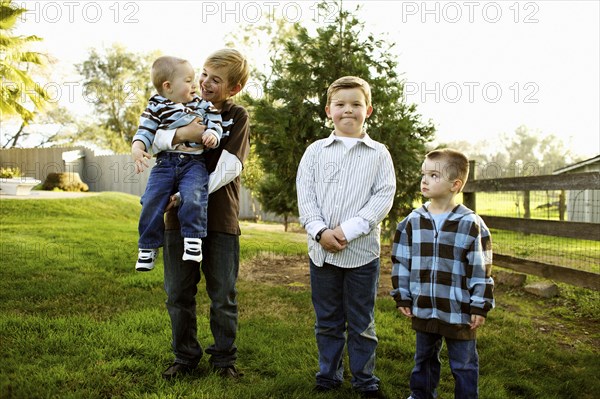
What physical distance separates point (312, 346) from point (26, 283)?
3.40 metres

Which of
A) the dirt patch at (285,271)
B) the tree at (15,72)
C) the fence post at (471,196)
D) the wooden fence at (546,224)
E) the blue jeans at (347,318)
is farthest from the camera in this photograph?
the tree at (15,72)

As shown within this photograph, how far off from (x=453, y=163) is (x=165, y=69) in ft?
5.42

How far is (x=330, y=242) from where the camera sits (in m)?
2.69

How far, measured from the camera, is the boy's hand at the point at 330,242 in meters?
2.69

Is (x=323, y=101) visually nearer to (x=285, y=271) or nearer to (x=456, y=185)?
(x=285, y=271)

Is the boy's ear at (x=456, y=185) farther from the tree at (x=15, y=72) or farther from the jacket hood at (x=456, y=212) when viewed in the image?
the tree at (x=15, y=72)

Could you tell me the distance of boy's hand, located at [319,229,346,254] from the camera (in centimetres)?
269

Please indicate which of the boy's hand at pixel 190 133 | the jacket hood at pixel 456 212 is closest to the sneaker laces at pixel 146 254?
the boy's hand at pixel 190 133

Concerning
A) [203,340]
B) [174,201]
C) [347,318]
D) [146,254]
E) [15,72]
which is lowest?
[203,340]

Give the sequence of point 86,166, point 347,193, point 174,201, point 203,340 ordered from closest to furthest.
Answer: point 174,201, point 347,193, point 203,340, point 86,166

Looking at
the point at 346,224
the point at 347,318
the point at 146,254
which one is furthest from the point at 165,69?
the point at 347,318

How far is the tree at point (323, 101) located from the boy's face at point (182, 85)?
3606 millimetres

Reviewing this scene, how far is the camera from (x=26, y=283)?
523 cm

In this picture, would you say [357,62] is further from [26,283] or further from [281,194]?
[26,283]
